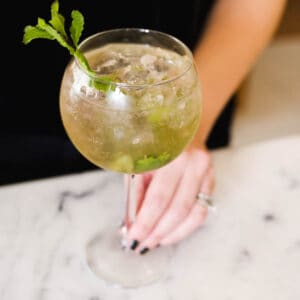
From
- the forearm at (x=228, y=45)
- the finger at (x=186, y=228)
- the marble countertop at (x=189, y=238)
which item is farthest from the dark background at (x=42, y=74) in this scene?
the finger at (x=186, y=228)

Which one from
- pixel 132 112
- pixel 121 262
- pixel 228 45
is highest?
pixel 132 112

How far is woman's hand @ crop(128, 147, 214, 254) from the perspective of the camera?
2.54 feet

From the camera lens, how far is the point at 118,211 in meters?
0.82

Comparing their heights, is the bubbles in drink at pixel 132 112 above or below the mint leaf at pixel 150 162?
above

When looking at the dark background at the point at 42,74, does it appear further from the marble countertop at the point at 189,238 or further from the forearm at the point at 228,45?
the marble countertop at the point at 189,238

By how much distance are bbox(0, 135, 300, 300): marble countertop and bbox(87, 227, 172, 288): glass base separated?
1cm

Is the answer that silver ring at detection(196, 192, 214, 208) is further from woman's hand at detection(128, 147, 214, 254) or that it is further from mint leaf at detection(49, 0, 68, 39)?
mint leaf at detection(49, 0, 68, 39)

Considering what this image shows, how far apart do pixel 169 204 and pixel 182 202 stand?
19 mm

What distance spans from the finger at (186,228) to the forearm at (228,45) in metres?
0.19

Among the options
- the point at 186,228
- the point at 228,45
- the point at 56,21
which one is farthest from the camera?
the point at 228,45

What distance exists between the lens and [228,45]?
40.2 inches

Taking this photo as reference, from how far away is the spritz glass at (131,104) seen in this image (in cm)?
62

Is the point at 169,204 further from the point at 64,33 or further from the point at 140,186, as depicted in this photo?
the point at 64,33

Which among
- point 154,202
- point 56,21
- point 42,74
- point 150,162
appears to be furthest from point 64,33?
point 42,74
